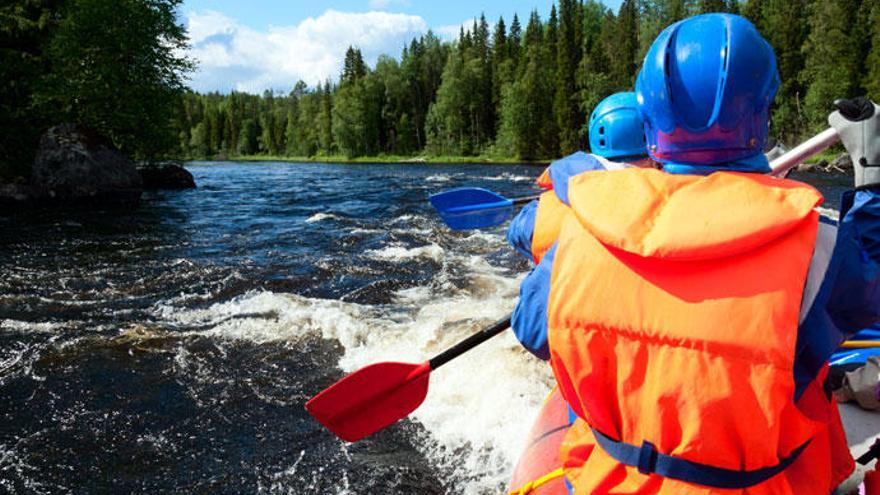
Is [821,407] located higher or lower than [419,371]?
higher

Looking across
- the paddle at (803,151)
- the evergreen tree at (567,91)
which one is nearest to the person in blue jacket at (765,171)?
the paddle at (803,151)

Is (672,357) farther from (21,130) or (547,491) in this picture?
(21,130)

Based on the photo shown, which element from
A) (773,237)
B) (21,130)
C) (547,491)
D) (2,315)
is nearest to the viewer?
(773,237)

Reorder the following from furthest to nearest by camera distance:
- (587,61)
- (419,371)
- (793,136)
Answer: (587,61), (793,136), (419,371)

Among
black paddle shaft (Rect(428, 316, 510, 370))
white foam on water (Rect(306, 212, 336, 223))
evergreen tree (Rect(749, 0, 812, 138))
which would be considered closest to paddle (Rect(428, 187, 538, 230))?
black paddle shaft (Rect(428, 316, 510, 370))

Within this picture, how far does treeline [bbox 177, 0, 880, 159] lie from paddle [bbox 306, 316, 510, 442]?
39510 millimetres

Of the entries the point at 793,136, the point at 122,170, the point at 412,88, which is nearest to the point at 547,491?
the point at 122,170

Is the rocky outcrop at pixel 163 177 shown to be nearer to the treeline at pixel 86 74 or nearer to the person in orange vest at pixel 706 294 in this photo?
the treeline at pixel 86 74

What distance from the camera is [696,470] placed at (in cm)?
114

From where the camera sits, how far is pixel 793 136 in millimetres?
38062

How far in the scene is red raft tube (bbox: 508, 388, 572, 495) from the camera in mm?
2008

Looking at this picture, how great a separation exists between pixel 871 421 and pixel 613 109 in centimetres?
191

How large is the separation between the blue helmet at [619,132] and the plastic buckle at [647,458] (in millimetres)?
1889

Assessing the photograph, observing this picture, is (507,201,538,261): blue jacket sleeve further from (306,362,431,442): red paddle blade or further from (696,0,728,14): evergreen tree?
(696,0,728,14): evergreen tree
